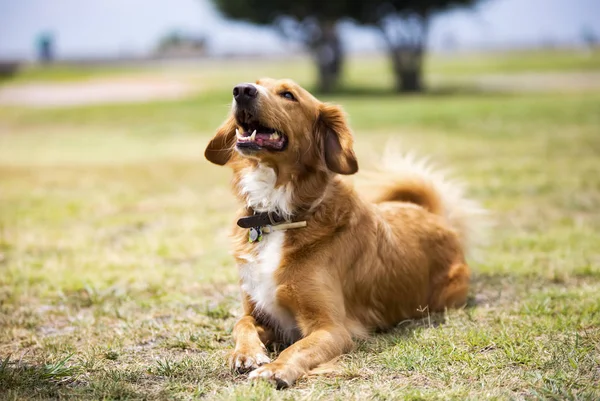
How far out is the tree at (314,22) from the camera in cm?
3397

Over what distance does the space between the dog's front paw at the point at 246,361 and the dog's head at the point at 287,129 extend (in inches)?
46.4

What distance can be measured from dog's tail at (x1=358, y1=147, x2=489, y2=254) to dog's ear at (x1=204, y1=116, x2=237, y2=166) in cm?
145

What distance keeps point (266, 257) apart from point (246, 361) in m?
0.70

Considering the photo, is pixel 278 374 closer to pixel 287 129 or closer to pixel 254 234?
pixel 254 234

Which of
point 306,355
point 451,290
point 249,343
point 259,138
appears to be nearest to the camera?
point 306,355

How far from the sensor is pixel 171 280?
6230 millimetres

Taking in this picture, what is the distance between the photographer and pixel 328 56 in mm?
34469

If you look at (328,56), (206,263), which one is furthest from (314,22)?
(206,263)

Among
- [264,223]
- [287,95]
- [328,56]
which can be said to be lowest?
[328,56]

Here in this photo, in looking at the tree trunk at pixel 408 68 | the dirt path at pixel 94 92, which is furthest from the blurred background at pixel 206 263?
the tree trunk at pixel 408 68

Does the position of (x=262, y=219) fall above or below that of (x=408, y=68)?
above

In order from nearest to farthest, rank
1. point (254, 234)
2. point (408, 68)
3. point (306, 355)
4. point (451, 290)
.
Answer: point (306, 355), point (254, 234), point (451, 290), point (408, 68)

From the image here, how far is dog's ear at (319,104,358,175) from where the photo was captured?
4.52m

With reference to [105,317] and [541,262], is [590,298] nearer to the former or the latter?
[541,262]
